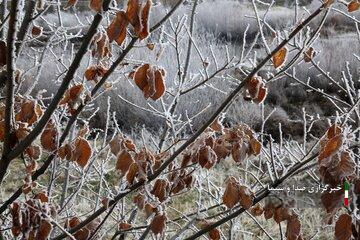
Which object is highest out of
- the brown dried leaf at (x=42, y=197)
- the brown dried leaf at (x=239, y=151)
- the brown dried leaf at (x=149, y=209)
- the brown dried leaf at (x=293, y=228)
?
the brown dried leaf at (x=239, y=151)

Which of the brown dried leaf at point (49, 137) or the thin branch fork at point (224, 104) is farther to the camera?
the brown dried leaf at point (49, 137)

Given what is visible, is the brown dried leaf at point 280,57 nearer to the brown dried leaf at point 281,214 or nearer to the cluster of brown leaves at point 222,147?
the cluster of brown leaves at point 222,147

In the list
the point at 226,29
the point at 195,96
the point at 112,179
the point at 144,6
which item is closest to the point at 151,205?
the point at 144,6

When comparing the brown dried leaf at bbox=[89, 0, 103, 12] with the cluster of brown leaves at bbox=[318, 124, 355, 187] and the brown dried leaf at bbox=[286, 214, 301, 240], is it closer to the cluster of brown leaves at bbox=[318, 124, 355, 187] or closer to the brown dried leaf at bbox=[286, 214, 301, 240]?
the cluster of brown leaves at bbox=[318, 124, 355, 187]

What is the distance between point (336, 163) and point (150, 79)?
565 mm

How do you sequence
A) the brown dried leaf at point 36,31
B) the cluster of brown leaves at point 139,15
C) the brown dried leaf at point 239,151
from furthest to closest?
the brown dried leaf at point 36,31 → the brown dried leaf at point 239,151 → the cluster of brown leaves at point 139,15

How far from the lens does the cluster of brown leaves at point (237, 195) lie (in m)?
1.82

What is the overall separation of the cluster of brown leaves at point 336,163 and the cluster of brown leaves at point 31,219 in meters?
0.85

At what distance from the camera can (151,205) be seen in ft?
6.34

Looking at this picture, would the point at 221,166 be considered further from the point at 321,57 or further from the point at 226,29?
the point at 226,29

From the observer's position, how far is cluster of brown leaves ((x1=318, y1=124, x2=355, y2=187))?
128 cm

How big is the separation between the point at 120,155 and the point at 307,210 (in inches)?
152

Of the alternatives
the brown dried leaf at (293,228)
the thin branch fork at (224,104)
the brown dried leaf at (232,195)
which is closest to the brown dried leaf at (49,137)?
the thin branch fork at (224,104)

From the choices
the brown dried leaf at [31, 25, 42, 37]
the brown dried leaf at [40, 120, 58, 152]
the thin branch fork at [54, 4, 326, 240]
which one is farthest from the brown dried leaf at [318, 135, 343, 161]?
the brown dried leaf at [31, 25, 42, 37]
